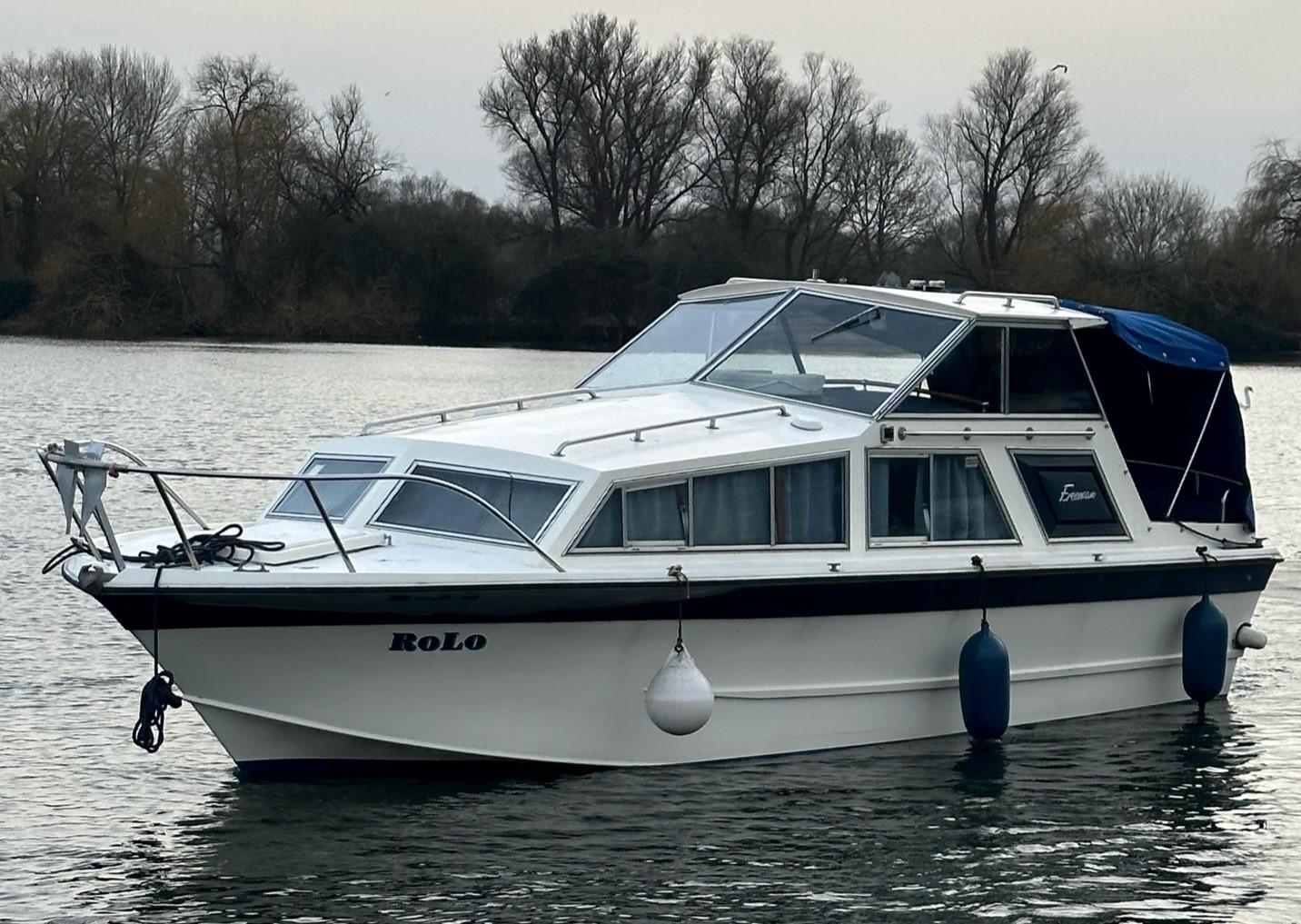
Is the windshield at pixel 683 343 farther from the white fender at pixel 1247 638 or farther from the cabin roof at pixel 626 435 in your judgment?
the white fender at pixel 1247 638

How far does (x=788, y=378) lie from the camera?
1233cm

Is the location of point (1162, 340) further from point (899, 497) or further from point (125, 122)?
point (125, 122)

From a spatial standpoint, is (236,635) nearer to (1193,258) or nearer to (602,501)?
(602,501)

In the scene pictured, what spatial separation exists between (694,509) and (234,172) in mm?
62795

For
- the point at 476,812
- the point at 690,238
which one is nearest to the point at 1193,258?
the point at 690,238

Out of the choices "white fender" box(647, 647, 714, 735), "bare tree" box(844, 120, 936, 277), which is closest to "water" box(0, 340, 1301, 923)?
"white fender" box(647, 647, 714, 735)

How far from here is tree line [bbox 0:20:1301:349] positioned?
204 ft

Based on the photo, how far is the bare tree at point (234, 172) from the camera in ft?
229

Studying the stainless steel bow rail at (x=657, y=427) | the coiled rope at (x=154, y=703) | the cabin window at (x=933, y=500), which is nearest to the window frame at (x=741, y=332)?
the stainless steel bow rail at (x=657, y=427)

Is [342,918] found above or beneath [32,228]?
beneath

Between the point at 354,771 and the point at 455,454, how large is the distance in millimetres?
2060

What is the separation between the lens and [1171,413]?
527 inches

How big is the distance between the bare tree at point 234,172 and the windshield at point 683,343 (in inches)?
2316

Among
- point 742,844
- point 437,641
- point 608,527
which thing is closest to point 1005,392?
point 608,527
